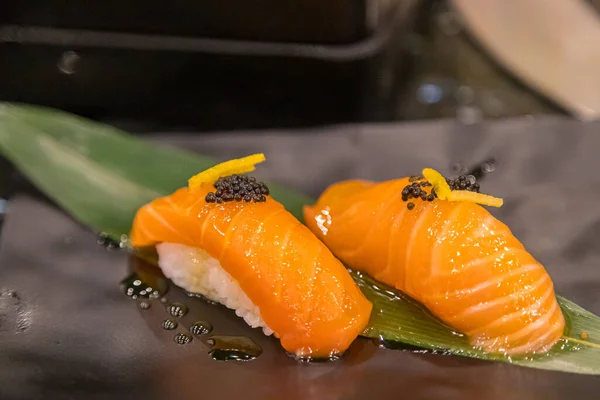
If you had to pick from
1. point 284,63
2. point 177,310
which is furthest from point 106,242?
point 284,63

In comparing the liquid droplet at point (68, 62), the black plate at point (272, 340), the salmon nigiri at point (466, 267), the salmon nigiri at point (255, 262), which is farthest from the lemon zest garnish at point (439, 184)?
the liquid droplet at point (68, 62)

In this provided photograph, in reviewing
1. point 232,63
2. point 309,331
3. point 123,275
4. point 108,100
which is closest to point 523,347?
point 309,331

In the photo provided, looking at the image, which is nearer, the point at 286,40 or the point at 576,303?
the point at 576,303

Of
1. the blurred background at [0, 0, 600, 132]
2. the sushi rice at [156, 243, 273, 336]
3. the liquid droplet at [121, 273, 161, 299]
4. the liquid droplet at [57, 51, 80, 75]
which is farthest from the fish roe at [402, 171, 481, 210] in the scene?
the liquid droplet at [57, 51, 80, 75]

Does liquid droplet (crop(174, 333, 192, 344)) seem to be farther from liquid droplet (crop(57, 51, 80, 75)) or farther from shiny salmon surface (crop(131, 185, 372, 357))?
liquid droplet (crop(57, 51, 80, 75))

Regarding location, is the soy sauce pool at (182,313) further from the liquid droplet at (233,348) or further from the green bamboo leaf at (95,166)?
the green bamboo leaf at (95,166)

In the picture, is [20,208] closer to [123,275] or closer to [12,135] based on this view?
[12,135]

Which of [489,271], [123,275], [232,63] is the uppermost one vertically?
[232,63]
